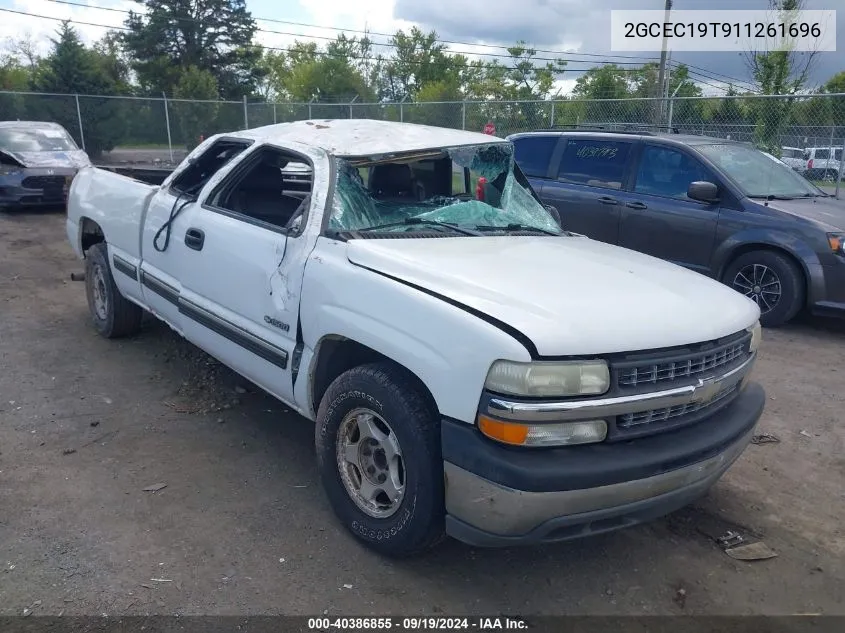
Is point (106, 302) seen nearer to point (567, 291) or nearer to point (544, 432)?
point (567, 291)

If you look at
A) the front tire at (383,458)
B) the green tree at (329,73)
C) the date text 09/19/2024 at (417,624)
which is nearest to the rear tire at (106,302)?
the front tire at (383,458)

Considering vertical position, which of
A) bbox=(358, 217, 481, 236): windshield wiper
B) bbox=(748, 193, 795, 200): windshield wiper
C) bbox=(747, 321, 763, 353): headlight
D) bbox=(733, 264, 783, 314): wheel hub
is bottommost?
bbox=(733, 264, 783, 314): wheel hub

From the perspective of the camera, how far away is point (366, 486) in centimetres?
311

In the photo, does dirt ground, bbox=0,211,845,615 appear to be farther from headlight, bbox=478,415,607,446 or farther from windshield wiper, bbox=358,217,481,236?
windshield wiper, bbox=358,217,481,236

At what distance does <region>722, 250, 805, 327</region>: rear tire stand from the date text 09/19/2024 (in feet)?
16.7

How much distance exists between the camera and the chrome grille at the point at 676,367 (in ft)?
8.61

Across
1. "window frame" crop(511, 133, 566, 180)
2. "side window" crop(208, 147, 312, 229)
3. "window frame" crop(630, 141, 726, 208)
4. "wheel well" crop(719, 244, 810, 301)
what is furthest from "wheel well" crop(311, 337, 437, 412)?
"window frame" crop(511, 133, 566, 180)

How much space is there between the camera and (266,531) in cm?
327

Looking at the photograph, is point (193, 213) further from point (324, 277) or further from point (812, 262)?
point (812, 262)

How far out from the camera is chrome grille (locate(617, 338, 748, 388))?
103 inches

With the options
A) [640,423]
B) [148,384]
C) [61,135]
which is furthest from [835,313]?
[61,135]

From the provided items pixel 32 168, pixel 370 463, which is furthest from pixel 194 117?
pixel 370 463

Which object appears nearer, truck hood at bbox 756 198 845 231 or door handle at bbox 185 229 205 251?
door handle at bbox 185 229 205 251

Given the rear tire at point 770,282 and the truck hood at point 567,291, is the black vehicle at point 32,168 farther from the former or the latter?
the truck hood at point 567,291
